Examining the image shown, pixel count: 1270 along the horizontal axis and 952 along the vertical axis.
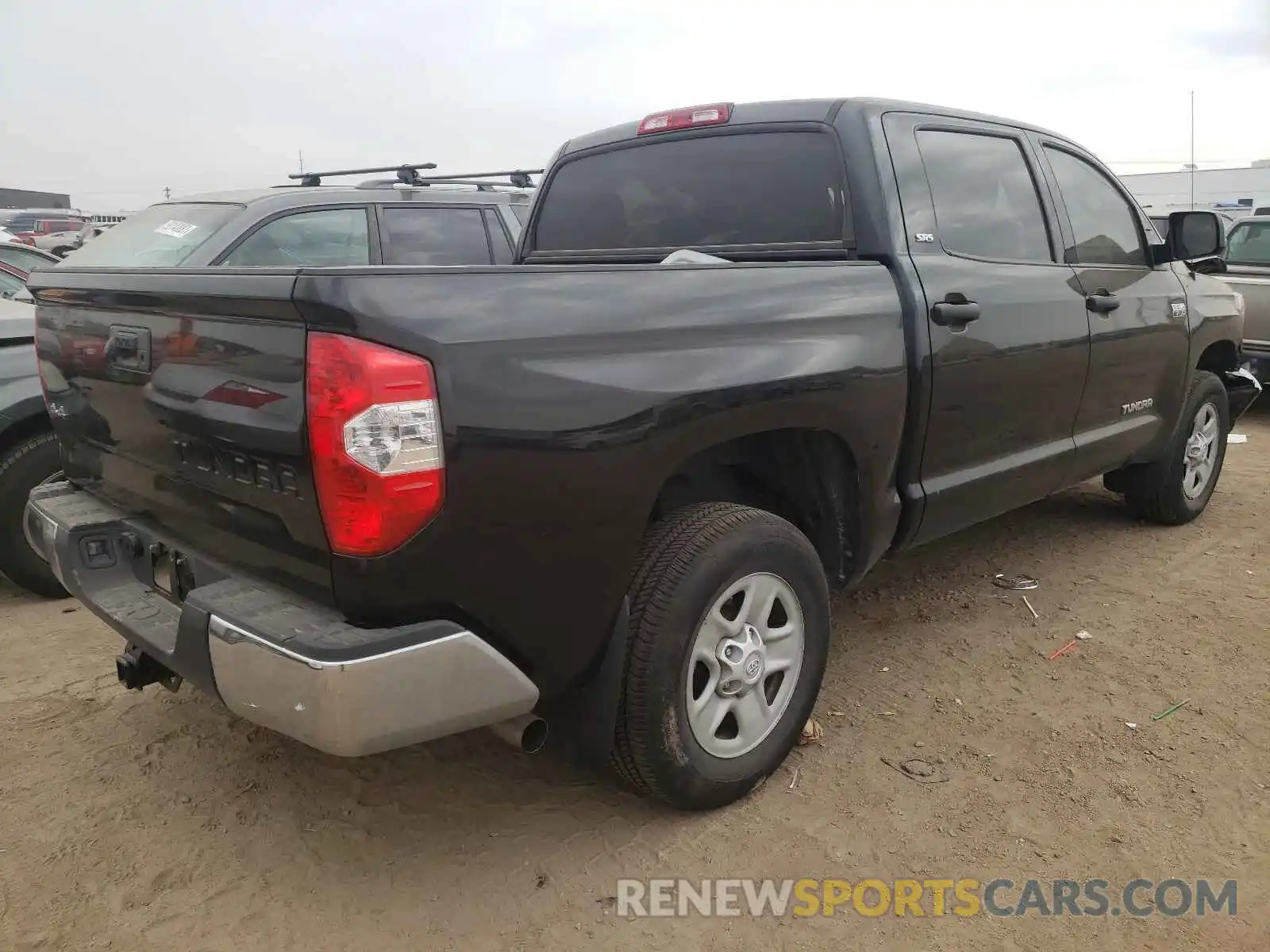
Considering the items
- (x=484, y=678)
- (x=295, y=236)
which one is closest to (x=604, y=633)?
(x=484, y=678)

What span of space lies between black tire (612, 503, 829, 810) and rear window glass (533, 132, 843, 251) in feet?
3.71

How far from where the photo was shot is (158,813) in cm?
271

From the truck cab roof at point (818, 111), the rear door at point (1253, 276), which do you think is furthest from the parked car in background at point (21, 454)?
the rear door at point (1253, 276)

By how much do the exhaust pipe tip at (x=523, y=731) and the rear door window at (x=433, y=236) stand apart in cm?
376

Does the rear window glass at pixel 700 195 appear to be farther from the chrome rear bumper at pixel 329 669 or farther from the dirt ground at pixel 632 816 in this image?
the chrome rear bumper at pixel 329 669

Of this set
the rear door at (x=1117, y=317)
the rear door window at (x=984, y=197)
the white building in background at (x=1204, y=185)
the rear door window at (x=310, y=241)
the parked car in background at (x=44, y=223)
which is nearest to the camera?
the rear door window at (x=984, y=197)

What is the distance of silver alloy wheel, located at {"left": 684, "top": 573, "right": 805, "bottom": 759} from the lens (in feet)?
8.41

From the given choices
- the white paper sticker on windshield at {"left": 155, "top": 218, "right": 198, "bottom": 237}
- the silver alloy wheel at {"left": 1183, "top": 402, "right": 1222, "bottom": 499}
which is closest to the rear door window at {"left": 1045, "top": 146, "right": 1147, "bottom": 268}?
the silver alloy wheel at {"left": 1183, "top": 402, "right": 1222, "bottom": 499}

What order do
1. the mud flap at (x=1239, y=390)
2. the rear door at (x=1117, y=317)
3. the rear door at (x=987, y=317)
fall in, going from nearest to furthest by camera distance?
the rear door at (x=987, y=317) → the rear door at (x=1117, y=317) → the mud flap at (x=1239, y=390)

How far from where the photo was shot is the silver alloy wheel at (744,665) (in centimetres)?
256

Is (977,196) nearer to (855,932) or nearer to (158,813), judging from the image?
(855,932)

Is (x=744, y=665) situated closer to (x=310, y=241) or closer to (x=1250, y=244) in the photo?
(x=310, y=241)

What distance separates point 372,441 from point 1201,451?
4.71 metres

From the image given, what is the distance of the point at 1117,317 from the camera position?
159 inches
